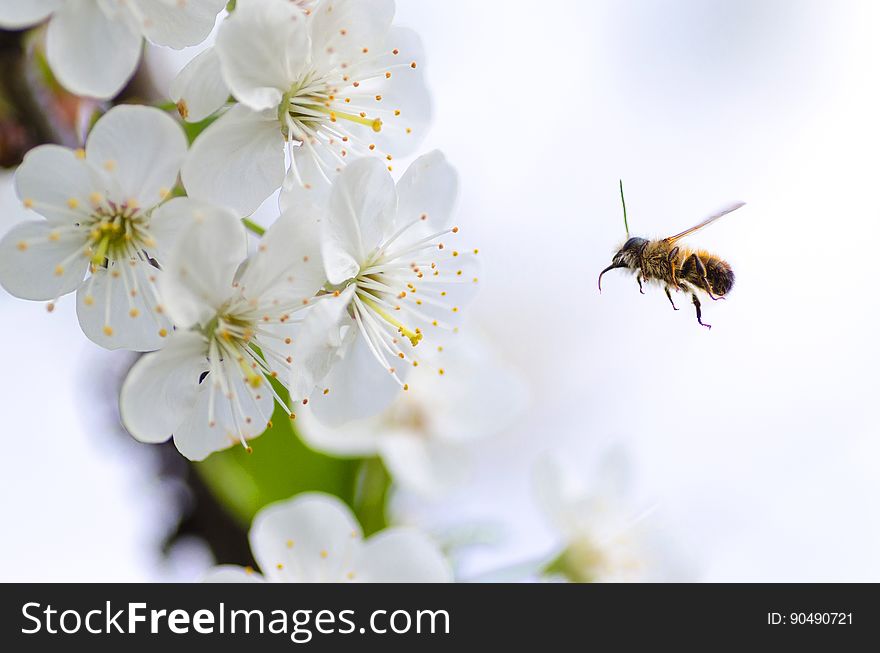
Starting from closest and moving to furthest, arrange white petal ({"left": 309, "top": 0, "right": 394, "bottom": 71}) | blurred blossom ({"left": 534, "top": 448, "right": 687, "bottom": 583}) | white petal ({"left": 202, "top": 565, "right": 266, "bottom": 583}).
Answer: white petal ({"left": 309, "top": 0, "right": 394, "bottom": 71}) < white petal ({"left": 202, "top": 565, "right": 266, "bottom": 583}) < blurred blossom ({"left": 534, "top": 448, "right": 687, "bottom": 583})

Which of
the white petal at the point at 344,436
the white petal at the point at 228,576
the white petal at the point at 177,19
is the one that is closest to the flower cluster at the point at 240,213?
the white petal at the point at 177,19

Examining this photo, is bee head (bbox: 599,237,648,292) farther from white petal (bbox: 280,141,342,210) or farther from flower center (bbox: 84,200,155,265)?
flower center (bbox: 84,200,155,265)

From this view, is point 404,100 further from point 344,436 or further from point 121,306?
point 344,436

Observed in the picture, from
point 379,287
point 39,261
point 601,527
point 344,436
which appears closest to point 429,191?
point 379,287

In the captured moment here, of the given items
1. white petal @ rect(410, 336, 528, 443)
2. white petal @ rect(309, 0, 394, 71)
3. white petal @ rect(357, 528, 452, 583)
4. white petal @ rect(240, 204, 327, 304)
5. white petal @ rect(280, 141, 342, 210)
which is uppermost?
white petal @ rect(410, 336, 528, 443)

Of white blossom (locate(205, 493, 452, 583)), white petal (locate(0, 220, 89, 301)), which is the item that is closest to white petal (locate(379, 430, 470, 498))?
white blossom (locate(205, 493, 452, 583))
